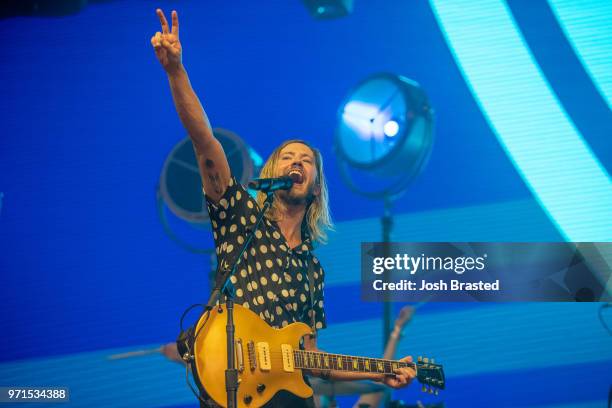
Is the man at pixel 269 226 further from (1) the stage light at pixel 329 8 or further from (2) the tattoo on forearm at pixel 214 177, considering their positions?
(1) the stage light at pixel 329 8

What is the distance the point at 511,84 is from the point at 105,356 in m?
3.12

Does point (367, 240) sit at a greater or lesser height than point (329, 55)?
lesser

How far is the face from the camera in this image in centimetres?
361

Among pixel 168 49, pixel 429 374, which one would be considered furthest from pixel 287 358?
pixel 168 49

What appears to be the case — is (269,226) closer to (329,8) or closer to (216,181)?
(216,181)

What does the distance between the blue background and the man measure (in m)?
1.05

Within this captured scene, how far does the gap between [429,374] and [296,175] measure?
3.87 feet

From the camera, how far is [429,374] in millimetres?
3762

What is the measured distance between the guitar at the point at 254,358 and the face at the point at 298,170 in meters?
0.63

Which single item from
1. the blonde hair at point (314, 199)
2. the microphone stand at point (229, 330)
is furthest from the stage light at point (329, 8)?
the microphone stand at point (229, 330)

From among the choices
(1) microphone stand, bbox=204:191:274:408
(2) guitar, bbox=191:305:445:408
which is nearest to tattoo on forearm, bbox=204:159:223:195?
(1) microphone stand, bbox=204:191:274:408

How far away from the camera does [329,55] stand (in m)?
5.00

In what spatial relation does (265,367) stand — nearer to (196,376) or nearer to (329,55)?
(196,376)

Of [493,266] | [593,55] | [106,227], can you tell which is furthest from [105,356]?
[593,55]
